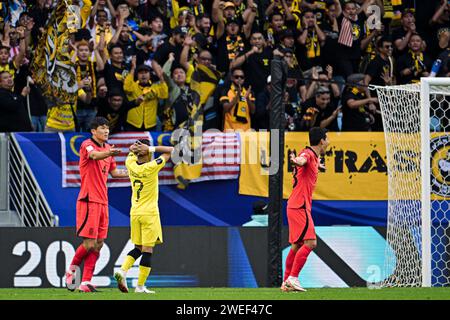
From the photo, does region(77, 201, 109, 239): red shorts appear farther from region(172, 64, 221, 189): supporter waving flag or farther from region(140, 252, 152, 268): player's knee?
region(172, 64, 221, 189): supporter waving flag

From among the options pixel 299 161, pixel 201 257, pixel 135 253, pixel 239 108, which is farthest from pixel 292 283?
pixel 239 108

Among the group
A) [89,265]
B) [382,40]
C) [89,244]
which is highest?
[382,40]

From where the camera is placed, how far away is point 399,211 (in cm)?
1391

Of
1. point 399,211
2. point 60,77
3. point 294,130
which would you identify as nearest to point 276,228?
point 399,211

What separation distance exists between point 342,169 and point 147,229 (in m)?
4.74

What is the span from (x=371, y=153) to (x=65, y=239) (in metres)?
4.76

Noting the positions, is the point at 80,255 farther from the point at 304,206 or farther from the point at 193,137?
the point at 193,137

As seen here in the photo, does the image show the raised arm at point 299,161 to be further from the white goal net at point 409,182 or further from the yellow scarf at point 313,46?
the yellow scarf at point 313,46

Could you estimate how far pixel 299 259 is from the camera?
38.6ft

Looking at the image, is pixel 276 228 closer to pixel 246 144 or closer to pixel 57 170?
pixel 246 144

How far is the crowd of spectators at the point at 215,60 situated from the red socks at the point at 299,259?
13.2 feet

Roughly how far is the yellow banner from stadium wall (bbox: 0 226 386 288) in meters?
0.91

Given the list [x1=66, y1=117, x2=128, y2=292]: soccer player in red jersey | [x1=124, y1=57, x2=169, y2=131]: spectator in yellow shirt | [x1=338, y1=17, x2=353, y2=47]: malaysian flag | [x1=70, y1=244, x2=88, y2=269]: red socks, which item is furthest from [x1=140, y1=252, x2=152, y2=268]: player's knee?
[x1=338, y1=17, x2=353, y2=47]: malaysian flag

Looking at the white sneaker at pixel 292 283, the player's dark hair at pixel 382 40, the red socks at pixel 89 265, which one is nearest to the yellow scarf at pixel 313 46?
the player's dark hair at pixel 382 40
